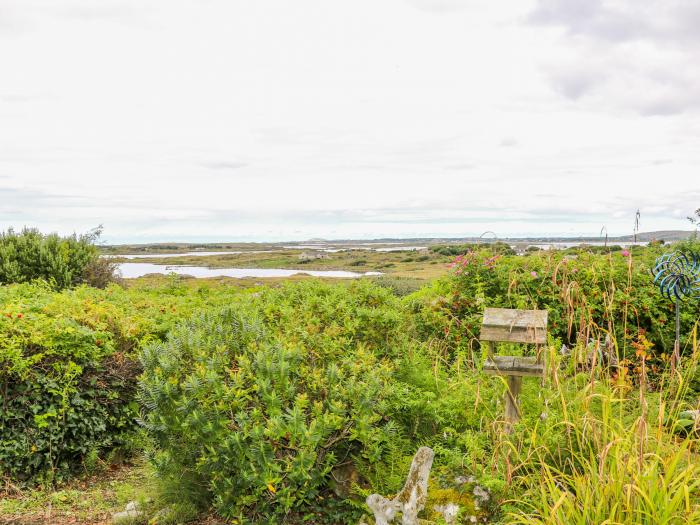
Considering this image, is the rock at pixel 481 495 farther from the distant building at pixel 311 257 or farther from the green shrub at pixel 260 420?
the distant building at pixel 311 257

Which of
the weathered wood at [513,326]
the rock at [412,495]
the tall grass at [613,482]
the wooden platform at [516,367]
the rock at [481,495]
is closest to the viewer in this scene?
the tall grass at [613,482]

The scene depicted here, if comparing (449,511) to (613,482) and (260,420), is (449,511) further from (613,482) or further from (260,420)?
(260,420)

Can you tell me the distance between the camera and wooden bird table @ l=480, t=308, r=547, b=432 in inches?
169

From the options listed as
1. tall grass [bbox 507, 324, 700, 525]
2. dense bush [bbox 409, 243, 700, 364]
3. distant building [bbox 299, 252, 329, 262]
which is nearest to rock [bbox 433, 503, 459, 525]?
tall grass [bbox 507, 324, 700, 525]

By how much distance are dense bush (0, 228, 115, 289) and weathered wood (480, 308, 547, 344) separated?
996cm

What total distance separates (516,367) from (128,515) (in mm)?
3380

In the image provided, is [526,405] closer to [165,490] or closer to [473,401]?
[473,401]

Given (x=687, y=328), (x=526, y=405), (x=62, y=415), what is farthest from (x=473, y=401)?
(x=687, y=328)

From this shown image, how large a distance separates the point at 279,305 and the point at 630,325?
17.3ft

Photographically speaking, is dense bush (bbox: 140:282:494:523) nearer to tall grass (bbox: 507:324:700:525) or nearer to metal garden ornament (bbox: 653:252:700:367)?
tall grass (bbox: 507:324:700:525)

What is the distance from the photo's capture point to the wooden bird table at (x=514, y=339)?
4281 mm

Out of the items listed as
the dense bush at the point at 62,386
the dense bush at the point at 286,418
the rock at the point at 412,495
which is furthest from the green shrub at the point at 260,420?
the dense bush at the point at 62,386

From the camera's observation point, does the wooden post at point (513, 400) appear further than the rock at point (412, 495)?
Yes

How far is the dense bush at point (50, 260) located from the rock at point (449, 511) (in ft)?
33.8
